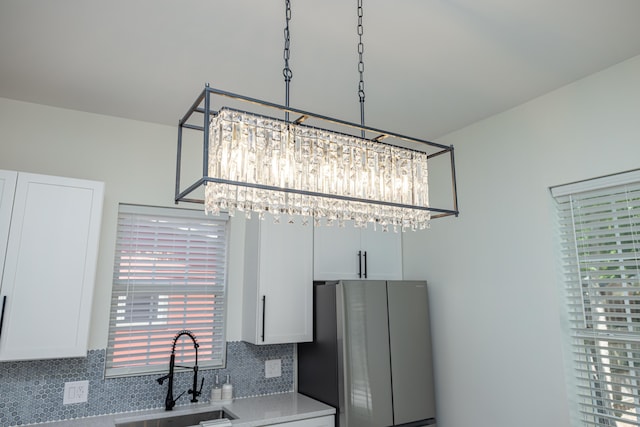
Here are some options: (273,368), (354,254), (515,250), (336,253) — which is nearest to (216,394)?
(273,368)

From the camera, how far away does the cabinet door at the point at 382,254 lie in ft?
11.9

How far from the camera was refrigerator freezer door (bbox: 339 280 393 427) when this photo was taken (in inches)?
113

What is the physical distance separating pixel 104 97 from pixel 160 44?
784 mm

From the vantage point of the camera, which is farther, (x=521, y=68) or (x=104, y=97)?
(x=104, y=97)

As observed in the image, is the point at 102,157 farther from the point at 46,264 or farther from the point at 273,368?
the point at 273,368

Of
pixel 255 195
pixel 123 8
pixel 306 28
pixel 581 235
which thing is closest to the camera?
pixel 255 195

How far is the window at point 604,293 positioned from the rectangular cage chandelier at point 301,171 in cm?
139

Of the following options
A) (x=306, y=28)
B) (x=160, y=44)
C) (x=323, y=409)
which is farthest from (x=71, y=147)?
(x=323, y=409)

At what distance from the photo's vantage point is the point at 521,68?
2.47m

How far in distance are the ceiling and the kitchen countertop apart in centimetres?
198

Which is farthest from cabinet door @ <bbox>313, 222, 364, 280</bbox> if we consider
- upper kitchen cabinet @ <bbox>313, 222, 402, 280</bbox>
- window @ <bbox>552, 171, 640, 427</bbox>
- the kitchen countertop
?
window @ <bbox>552, 171, 640, 427</bbox>

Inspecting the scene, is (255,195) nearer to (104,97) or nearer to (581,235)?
(104,97)

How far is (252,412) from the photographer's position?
280 centimetres

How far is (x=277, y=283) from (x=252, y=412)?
33.9 inches
